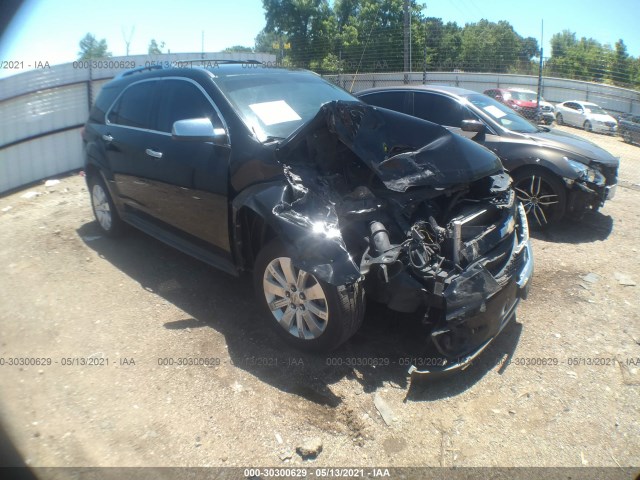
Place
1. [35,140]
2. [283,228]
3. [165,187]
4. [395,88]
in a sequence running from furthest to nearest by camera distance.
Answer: [35,140] < [395,88] < [165,187] < [283,228]

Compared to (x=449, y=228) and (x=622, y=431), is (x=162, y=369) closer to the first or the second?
(x=449, y=228)

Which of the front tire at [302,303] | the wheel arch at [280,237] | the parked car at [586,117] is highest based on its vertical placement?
the parked car at [586,117]

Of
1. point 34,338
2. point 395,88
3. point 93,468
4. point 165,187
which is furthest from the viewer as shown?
point 395,88

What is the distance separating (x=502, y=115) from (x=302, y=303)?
15.8ft

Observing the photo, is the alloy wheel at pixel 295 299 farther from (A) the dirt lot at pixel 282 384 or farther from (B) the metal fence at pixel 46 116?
(B) the metal fence at pixel 46 116

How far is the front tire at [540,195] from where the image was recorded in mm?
5996

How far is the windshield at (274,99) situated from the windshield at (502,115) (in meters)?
2.78

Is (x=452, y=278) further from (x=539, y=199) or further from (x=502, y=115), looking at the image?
(x=502, y=115)

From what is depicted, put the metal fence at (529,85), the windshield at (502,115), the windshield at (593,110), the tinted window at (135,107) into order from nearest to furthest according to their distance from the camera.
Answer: the tinted window at (135,107) → the windshield at (502,115) → the windshield at (593,110) → the metal fence at (529,85)

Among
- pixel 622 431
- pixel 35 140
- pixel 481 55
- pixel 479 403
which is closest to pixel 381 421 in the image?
pixel 479 403

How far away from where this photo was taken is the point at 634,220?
6527 millimetres

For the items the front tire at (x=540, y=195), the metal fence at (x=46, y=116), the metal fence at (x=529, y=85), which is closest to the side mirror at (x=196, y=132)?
the front tire at (x=540, y=195)

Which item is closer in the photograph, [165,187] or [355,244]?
[355,244]

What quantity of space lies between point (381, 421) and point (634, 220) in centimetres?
528
